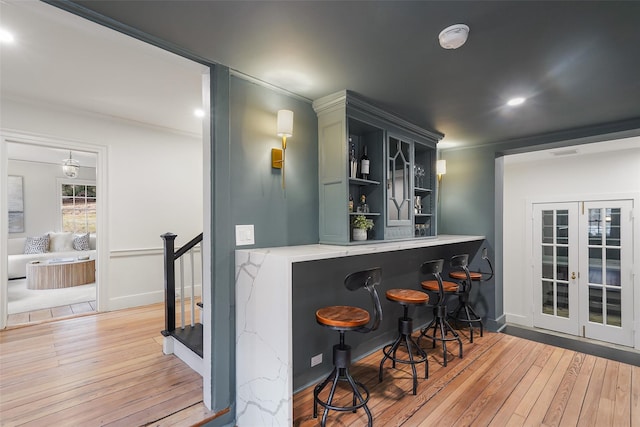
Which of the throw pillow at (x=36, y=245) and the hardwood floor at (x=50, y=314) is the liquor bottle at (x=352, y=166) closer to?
the hardwood floor at (x=50, y=314)

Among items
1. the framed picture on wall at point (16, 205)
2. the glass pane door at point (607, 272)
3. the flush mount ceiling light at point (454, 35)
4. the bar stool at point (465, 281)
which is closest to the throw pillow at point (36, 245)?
the framed picture on wall at point (16, 205)

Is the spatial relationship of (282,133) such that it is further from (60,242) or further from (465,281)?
(60,242)

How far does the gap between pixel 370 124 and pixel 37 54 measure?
109 inches

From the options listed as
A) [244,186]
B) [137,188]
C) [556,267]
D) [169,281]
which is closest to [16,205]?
[137,188]

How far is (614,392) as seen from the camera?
8.01 feet

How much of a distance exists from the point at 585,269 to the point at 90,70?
6.80m

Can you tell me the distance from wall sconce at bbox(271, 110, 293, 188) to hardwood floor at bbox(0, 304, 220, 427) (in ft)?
5.73

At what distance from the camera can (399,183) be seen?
10.2ft

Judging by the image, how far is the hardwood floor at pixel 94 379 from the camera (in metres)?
1.93

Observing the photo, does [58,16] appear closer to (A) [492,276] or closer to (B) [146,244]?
(B) [146,244]

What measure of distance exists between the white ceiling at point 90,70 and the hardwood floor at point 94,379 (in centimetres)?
223

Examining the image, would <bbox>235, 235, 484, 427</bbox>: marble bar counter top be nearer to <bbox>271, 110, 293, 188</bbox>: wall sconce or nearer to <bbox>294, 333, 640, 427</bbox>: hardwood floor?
<bbox>294, 333, 640, 427</bbox>: hardwood floor

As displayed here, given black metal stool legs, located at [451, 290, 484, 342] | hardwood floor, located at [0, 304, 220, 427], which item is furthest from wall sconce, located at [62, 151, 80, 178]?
black metal stool legs, located at [451, 290, 484, 342]

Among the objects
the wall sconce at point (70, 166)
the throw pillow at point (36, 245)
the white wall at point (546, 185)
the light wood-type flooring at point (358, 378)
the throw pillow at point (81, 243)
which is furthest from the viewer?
the throw pillow at point (81, 243)
